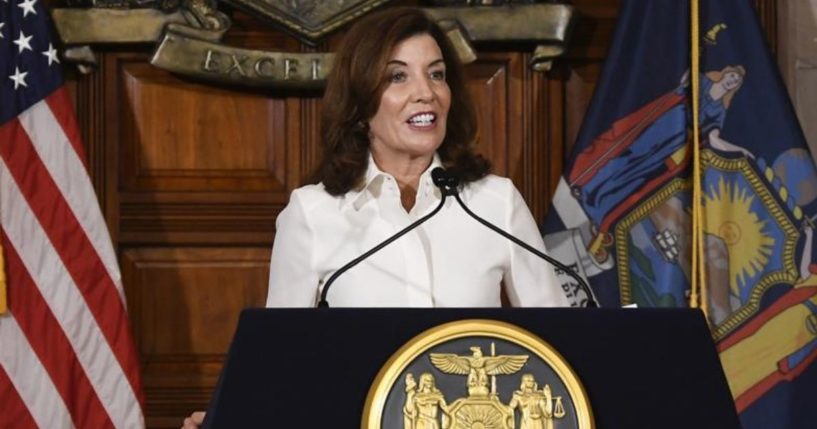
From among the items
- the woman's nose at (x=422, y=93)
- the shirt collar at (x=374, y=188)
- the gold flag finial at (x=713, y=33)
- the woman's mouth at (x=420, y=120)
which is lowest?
A: the shirt collar at (x=374, y=188)

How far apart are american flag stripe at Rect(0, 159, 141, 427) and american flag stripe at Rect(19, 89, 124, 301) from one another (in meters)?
0.04

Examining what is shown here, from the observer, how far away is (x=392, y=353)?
5.69 ft

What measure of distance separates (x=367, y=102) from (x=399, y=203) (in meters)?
0.19

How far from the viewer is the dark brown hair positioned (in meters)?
2.63

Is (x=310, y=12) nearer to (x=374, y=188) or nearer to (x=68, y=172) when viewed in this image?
(x=68, y=172)

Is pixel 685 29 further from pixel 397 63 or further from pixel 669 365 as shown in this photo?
pixel 669 365

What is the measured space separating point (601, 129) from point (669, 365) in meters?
1.91

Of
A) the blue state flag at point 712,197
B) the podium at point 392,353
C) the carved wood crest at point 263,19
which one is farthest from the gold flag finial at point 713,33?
the podium at point 392,353

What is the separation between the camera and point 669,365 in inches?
69.9

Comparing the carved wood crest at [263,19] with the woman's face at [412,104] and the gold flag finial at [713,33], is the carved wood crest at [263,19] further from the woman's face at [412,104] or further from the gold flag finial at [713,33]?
the woman's face at [412,104]

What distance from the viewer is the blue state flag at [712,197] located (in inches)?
139

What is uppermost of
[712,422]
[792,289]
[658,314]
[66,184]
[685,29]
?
[685,29]

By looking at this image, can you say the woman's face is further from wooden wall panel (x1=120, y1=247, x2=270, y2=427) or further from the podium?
wooden wall panel (x1=120, y1=247, x2=270, y2=427)

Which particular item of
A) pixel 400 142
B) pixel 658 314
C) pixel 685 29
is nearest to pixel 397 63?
pixel 400 142
